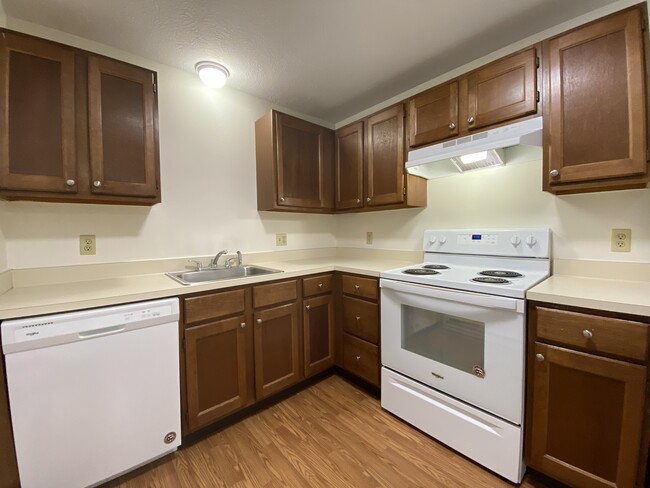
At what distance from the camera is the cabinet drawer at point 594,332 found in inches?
39.0

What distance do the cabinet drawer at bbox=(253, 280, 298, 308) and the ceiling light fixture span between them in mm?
1488

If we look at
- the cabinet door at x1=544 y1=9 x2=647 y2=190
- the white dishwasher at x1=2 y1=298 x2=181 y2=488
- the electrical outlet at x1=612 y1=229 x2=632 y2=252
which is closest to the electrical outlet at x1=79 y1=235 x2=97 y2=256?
the white dishwasher at x1=2 y1=298 x2=181 y2=488

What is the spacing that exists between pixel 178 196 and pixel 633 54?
2.55 m

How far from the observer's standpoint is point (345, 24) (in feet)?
5.02

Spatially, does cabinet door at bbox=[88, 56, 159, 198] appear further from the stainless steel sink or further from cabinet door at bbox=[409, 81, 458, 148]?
cabinet door at bbox=[409, 81, 458, 148]

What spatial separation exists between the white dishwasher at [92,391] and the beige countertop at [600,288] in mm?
1771

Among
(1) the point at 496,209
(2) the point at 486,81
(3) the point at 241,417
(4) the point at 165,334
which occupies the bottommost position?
(3) the point at 241,417

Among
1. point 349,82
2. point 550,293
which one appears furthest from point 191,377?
point 349,82

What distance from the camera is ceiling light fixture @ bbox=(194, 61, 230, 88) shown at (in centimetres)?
185

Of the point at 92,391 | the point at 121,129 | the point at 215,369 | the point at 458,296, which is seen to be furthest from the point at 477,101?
the point at 92,391

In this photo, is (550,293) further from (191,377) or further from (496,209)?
(191,377)

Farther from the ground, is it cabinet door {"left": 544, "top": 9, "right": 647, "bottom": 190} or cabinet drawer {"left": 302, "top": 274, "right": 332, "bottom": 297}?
cabinet door {"left": 544, "top": 9, "right": 647, "bottom": 190}

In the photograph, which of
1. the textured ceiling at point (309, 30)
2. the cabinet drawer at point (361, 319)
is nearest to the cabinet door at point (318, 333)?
the cabinet drawer at point (361, 319)

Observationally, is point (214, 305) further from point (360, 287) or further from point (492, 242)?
point (492, 242)
